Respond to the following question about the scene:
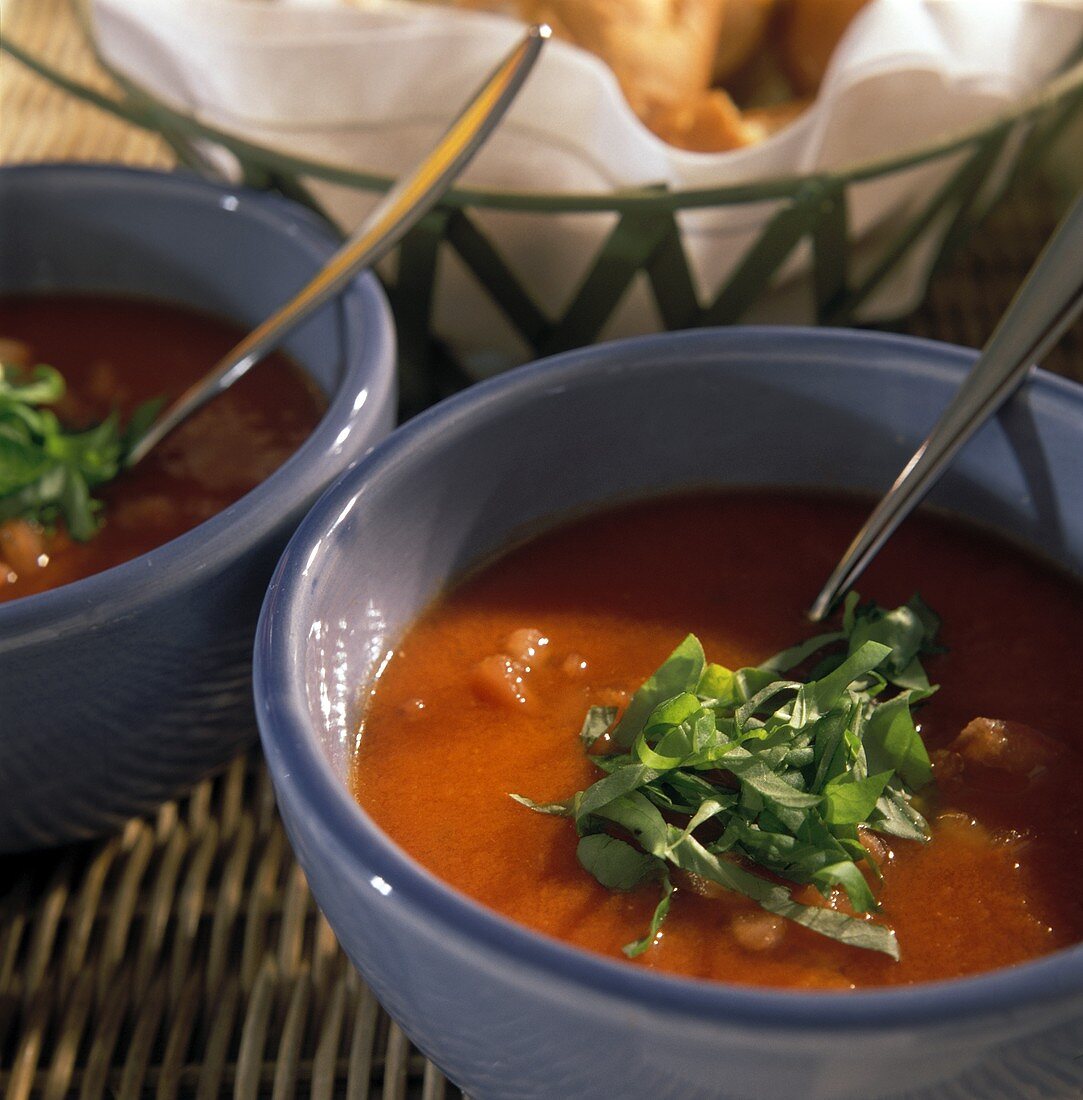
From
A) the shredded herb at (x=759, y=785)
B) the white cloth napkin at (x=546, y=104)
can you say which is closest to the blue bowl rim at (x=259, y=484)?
the white cloth napkin at (x=546, y=104)

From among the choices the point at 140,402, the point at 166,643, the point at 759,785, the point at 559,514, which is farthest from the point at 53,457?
the point at 759,785

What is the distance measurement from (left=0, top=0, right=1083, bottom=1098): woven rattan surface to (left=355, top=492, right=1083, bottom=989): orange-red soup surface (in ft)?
0.86

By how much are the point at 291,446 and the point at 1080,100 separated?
1.01 m

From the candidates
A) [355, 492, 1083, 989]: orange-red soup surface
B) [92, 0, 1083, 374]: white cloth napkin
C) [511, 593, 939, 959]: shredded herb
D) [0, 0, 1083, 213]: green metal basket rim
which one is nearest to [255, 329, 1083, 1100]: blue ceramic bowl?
[355, 492, 1083, 989]: orange-red soup surface

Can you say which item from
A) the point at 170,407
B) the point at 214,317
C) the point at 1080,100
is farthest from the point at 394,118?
the point at 1080,100

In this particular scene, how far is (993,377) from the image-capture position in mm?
1130

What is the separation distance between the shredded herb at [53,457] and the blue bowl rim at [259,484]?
Answer: 210 mm

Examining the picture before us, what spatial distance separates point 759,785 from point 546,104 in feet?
2.98

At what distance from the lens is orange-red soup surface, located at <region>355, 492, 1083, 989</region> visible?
2.96ft

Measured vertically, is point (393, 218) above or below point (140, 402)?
above

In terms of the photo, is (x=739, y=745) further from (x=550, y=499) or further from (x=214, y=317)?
(x=214, y=317)

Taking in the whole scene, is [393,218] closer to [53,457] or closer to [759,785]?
[53,457]

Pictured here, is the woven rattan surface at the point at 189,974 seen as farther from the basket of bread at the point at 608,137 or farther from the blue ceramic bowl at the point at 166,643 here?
the basket of bread at the point at 608,137

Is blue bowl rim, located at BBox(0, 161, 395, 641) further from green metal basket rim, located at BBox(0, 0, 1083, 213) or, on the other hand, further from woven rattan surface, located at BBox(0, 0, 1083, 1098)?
woven rattan surface, located at BBox(0, 0, 1083, 1098)
